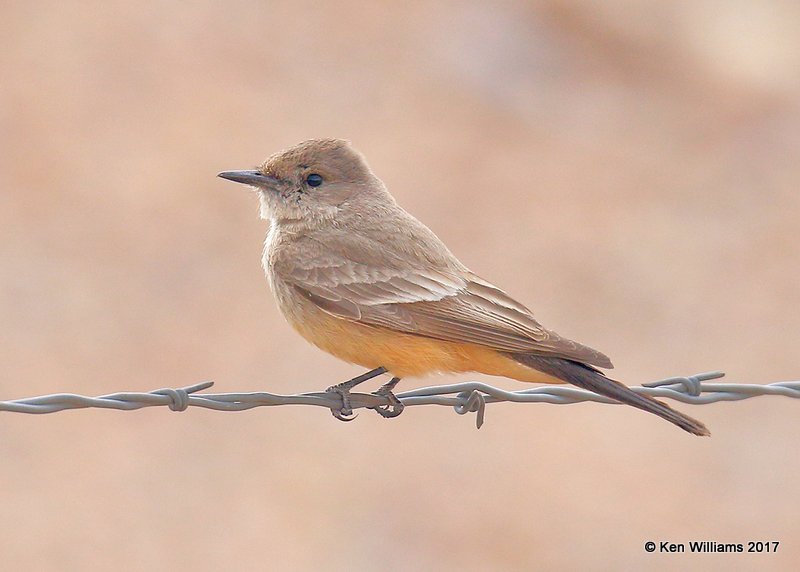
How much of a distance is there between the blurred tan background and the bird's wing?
5808 mm

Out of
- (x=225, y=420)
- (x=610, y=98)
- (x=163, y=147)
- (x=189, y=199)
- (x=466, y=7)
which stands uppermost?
(x=466, y=7)

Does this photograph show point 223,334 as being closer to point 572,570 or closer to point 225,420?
point 225,420

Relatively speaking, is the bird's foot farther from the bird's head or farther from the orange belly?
the bird's head

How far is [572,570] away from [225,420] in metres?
4.09

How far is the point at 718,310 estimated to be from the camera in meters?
17.9

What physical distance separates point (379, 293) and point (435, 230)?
1303cm

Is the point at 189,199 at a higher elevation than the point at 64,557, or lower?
higher

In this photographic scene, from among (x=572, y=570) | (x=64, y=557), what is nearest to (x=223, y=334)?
(x=64, y=557)

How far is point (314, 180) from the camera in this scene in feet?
24.1

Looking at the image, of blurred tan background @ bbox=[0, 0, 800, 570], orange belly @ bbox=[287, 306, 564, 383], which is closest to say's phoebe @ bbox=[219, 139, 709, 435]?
Result: orange belly @ bbox=[287, 306, 564, 383]

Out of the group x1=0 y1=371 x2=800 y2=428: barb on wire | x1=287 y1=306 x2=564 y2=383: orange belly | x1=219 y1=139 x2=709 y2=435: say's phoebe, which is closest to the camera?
x1=0 y1=371 x2=800 y2=428: barb on wire

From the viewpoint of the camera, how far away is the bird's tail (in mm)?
5301

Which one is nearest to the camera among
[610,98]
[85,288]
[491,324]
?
[491,324]

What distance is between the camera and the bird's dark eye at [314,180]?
736 cm
